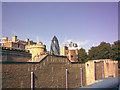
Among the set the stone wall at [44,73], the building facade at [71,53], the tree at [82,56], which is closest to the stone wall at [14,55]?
the stone wall at [44,73]

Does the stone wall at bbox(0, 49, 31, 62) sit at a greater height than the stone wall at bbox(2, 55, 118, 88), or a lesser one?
greater

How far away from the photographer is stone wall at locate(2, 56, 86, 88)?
18.4m

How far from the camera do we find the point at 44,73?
23969 millimetres

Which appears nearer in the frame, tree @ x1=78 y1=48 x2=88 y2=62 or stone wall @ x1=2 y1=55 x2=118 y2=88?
stone wall @ x1=2 y1=55 x2=118 y2=88

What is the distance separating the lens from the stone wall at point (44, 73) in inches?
725

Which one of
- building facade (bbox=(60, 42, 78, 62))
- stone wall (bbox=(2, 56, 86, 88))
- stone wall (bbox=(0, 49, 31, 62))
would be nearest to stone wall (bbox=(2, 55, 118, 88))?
stone wall (bbox=(2, 56, 86, 88))

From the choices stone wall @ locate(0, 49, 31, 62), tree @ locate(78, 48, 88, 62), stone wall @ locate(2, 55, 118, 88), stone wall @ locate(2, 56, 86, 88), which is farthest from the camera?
tree @ locate(78, 48, 88, 62)

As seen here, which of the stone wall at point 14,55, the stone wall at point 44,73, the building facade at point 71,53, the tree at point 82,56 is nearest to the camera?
the stone wall at point 44,73

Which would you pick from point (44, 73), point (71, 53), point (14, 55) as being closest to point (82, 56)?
point (71, 53)

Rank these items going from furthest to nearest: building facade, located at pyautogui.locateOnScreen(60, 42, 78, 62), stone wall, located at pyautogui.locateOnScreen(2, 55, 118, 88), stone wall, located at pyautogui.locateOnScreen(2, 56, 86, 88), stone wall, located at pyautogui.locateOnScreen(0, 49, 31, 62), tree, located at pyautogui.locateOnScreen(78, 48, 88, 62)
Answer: tree, located at pyautogui.locateOnScreen(78, 48, 88, 62)
building facade, located at pyautogui.locateOnScreen(60, 42, 78, 62)
stone wall, located at pyautogui.locateOnScreen(0, 49, 31, 62)
stone wall, located at pyautogui.locateOnScreen(2, 55, 118, 88)
stone wall, located at pyautogui.locateOnScreen(2, 56, 86, 88)

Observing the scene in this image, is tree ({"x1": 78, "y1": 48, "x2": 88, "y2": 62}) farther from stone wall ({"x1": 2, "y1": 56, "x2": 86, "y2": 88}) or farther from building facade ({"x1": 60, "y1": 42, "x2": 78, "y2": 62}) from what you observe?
stone wall ({"x1": 2, "y1": 56, "x2": 86, "y2": 88})

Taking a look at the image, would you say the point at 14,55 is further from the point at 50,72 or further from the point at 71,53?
the point at 71,53

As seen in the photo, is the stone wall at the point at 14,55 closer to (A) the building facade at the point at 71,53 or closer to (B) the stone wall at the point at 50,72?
(B) the stone wall at the point at 50,72

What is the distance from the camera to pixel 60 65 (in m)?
28.5
